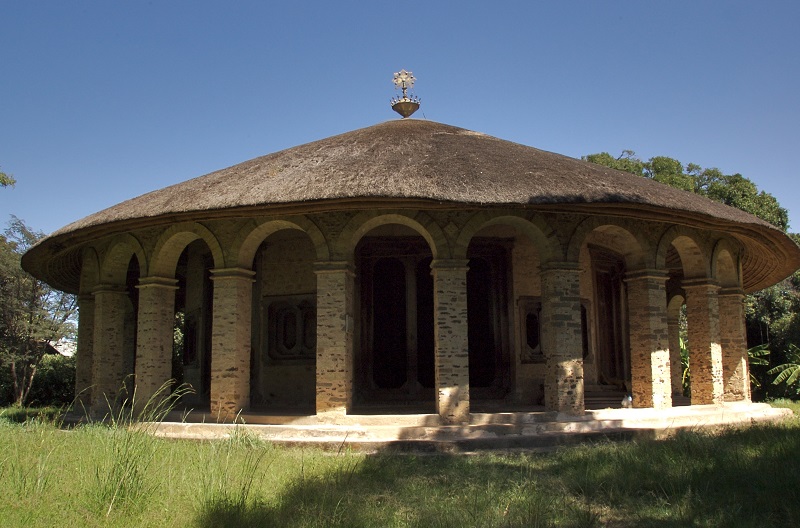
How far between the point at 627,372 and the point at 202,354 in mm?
9645

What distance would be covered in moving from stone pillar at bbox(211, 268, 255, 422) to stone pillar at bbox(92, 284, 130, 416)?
3013 millimetres

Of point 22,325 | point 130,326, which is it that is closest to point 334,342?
point 130,326

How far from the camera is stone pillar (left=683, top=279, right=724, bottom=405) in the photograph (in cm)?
1334

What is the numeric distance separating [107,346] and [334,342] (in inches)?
211

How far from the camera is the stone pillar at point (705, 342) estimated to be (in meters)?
13.3

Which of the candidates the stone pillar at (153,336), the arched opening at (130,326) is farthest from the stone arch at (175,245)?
the arched opening at (130,326)

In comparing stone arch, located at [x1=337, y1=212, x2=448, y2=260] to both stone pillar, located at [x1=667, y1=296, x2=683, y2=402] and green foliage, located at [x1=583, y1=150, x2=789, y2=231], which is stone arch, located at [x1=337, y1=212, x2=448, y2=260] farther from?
green foliage, located at [x1=583, y1=150, x2=789, y2=231]

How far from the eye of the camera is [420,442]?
997 cm

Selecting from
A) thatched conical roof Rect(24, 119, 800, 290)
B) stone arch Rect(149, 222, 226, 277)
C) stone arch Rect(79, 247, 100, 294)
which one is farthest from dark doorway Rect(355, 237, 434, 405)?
stone arch Rect(79, 247, 100, 294)

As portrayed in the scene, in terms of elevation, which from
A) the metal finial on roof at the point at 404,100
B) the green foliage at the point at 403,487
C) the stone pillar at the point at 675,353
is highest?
the metal finial on roof at the point at 404,100

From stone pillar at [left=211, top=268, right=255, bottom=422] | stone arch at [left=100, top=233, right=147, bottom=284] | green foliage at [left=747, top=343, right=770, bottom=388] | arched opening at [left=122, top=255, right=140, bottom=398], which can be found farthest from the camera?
green foliage at [left=747, top=343, right=770, bottom=388]

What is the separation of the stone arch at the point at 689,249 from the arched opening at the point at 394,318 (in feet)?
14.7

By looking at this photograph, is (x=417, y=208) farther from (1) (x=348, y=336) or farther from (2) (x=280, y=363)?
(2) (x=280, y=363)

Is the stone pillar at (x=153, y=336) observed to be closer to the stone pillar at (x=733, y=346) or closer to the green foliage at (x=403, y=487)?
the green foliage at (x=403, y=487)
